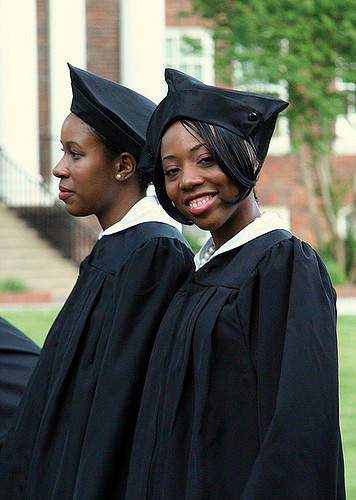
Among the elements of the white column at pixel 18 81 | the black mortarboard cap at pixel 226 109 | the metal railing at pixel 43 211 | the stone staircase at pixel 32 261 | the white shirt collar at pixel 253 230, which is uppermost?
the black mortarboard cap at pixel 226 109

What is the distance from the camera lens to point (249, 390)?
2.31 m

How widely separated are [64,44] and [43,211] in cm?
309

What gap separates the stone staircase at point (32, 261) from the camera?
44.7 feet

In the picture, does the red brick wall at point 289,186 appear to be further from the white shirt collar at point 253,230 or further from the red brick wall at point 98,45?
the white shirt collar at point 253,230

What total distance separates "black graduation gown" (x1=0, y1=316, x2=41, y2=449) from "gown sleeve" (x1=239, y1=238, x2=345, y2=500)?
1511mm

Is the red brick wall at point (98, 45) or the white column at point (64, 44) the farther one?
the red brick wall at point (98, 45)

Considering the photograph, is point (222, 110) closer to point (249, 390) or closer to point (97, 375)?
point (249, 390)

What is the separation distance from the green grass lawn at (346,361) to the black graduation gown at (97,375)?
2440mm

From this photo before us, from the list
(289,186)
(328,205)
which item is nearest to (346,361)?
(328,205)

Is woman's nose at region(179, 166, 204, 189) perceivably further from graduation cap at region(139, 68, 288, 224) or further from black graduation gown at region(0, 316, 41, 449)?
black graduation gown at region(0, 316, 41, 449)

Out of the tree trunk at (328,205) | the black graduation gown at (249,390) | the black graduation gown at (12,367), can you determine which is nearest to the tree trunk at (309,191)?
the tree trunk at (328,205)

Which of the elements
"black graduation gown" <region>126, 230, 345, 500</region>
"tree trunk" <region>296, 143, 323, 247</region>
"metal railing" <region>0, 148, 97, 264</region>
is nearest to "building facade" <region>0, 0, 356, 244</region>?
"metal railing" <region>0, 148, 97, 264</region>

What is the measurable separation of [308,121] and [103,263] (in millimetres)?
11908

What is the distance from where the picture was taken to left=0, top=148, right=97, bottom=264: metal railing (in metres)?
15.0
